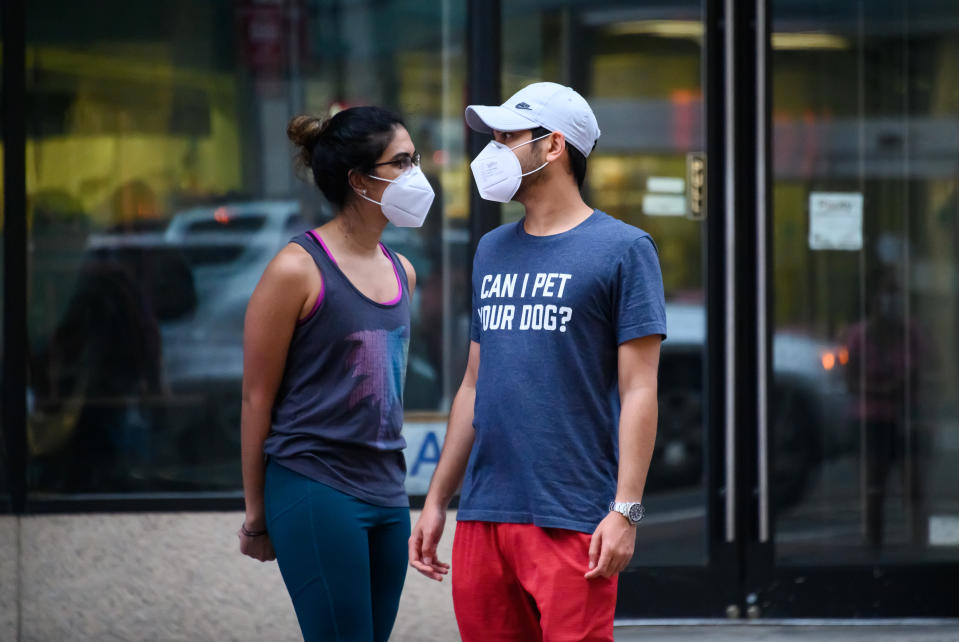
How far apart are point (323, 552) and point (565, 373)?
720 mm

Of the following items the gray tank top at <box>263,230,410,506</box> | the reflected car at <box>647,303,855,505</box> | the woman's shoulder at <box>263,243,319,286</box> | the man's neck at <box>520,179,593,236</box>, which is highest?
the man's neck at <box>520,179,593,236</box>

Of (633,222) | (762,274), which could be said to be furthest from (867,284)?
(633,222)

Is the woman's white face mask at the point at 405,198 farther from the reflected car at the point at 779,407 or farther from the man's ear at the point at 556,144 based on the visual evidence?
the reflected car at the point at 779,407

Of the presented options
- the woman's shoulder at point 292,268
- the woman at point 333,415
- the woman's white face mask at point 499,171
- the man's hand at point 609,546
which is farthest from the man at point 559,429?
the woman's shoulder at point 292,268

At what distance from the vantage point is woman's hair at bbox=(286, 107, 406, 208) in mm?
2982

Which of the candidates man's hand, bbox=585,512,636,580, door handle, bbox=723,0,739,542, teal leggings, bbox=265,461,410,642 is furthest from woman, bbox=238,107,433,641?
door handle, bbox=723,0,739,542

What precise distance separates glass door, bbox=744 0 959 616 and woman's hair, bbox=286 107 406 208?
3.02 meters

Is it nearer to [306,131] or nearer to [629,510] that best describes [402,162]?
[306,131]

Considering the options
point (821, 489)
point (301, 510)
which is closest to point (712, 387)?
point (821, 489)

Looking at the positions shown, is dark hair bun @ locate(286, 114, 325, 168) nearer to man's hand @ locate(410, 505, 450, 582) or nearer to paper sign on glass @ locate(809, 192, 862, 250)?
man's hand @ locate(410, 505, 450, 582)

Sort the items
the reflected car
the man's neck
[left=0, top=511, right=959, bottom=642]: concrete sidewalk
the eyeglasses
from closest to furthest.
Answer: the man's neck → the eyeglasses → [left=0, top=511, right=959, bottom=642]: concrete sidewalk → the reflected car

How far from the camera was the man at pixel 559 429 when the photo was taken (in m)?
2.47

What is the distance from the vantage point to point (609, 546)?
2422 mm

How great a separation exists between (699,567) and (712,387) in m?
0.82
